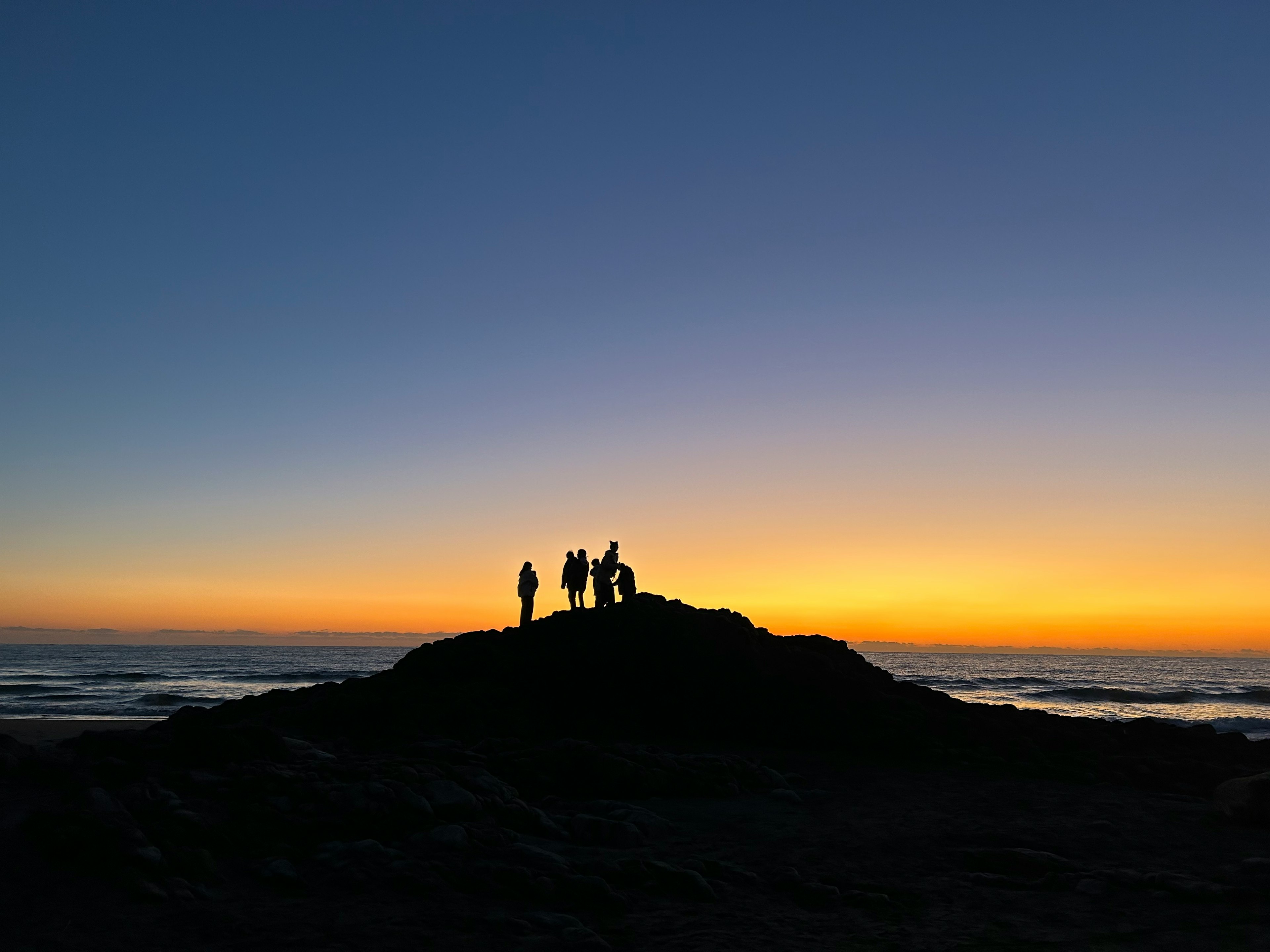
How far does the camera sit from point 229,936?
6.47 m

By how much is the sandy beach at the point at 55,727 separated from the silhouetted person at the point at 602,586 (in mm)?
13259

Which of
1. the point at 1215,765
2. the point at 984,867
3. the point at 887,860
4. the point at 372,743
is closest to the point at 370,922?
the point at 887,860

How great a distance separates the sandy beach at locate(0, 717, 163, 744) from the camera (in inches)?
979

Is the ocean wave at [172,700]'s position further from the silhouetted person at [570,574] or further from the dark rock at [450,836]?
the dark rock at [450,836]

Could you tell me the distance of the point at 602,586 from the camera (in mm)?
24516

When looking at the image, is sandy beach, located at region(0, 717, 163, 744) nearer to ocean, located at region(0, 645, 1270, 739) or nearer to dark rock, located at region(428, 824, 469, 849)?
ocean, located at region(0, 645, 1270, 739)

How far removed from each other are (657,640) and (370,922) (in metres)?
13.1

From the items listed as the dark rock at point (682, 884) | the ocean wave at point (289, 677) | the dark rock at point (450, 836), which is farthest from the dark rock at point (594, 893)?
the ocean wave at point (289, 677)

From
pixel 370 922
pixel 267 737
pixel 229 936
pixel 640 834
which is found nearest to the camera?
pixel 229 936

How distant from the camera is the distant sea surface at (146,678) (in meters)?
38.9

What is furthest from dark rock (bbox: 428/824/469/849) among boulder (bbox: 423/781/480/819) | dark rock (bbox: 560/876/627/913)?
dark rock (bbox: 560/876/627/913)

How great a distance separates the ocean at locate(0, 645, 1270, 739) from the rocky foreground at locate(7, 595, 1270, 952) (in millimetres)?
19120

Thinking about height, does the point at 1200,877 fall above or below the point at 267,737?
below

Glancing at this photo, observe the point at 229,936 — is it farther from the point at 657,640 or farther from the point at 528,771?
the point at 657,640
